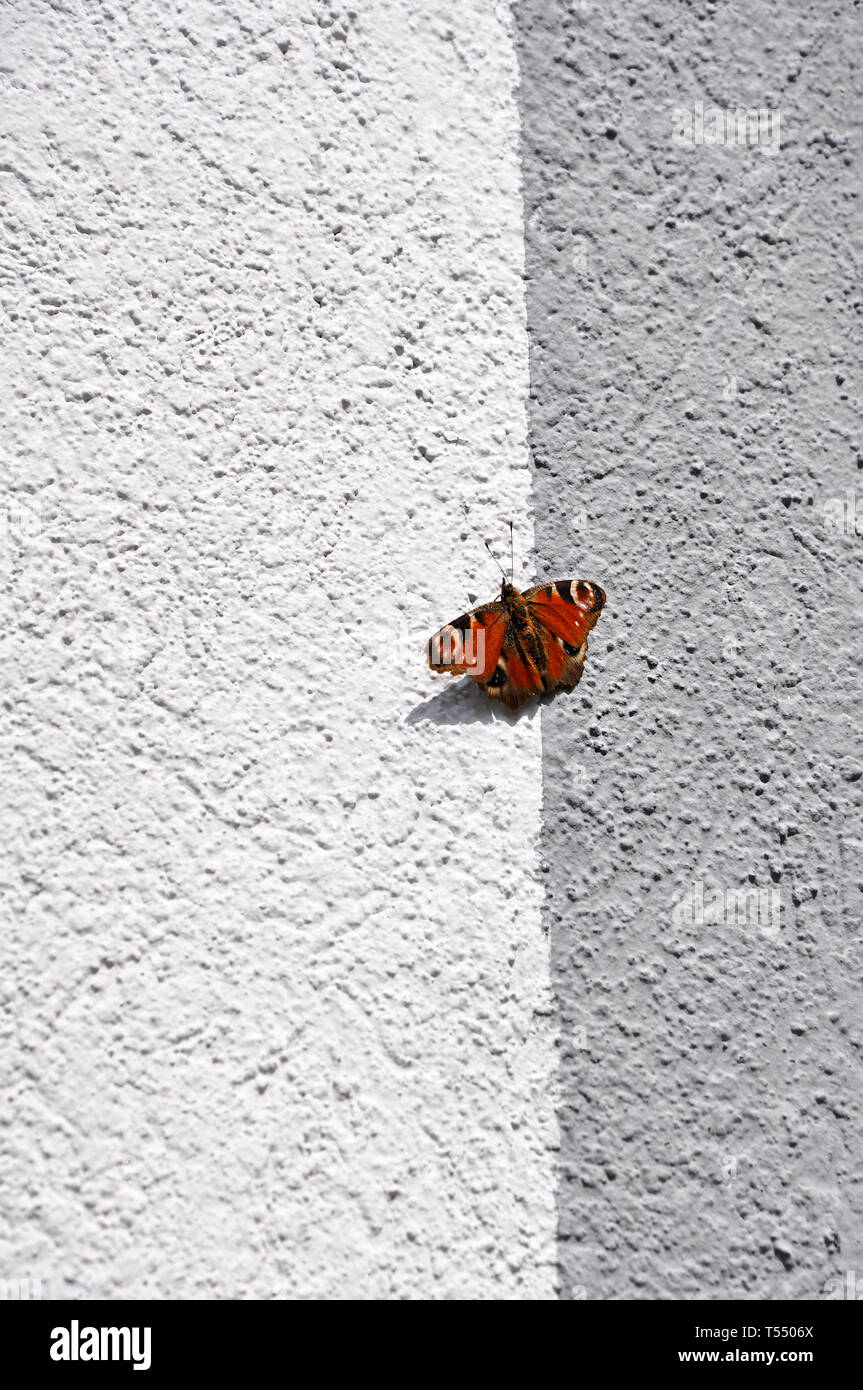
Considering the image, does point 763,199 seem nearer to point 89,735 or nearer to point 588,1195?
point 89,735

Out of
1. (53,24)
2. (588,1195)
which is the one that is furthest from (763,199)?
(588,1195)

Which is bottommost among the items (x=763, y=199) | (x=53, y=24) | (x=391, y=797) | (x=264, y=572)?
(x=391, y=797)

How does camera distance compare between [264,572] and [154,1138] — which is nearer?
[154,1138]

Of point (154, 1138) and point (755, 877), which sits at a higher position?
point (755, 877)

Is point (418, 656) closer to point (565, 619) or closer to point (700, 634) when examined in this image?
point (565, 619)

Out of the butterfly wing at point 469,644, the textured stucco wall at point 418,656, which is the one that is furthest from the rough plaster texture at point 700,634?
the butterfly wing at point 469,644

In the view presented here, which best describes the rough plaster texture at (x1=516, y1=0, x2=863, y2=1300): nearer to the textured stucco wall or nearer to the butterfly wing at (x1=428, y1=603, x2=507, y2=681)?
the textured stucco wall

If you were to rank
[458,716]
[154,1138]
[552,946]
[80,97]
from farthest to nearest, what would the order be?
1. [80,97]
2. [458,716]
3. [552,946]
4. [154,1138]

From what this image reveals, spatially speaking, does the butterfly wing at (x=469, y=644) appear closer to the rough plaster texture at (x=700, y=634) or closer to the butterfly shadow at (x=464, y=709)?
the butterfly shadow at (x=464, y=709)
